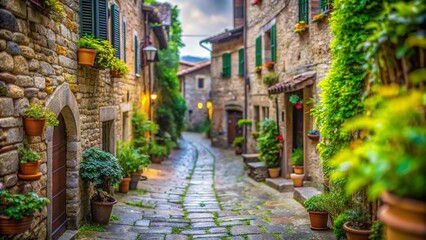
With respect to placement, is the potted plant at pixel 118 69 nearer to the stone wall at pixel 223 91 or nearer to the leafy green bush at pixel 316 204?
the leafy green bush at pixel 316 204

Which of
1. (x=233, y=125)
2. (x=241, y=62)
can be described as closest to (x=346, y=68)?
(x=241, y=62)

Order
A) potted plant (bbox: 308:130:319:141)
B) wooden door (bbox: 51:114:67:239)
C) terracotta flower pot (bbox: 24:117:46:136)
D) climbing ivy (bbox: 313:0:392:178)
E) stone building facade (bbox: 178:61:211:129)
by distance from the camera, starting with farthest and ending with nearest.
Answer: stone building facade (bbox: 178:61:211:129) < potted plant (bbox: 308:130:319:141) < wooden door (bbox: 51:114:67:239) < climbing ivy (bbox: 313:0:392:178) < terracotta flower pot (bbox: 24:117:46:136)

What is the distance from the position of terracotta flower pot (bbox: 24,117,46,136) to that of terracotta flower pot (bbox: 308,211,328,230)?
14.1 feet

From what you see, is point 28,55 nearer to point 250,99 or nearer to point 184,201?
point 184,201

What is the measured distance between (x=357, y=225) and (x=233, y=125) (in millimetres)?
17153

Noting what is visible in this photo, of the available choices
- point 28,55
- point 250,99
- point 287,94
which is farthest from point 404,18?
point 250,99

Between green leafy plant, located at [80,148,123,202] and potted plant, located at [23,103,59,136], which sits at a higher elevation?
potted plant, located at [23,103,59,136]

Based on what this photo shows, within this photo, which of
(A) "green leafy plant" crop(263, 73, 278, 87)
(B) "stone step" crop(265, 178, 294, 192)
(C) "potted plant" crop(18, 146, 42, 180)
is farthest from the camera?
(A) "green leafy plant" crop(263, 73, 278, 87)

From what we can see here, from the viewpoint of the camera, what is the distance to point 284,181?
1100cm

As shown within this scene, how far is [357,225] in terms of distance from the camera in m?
4.85

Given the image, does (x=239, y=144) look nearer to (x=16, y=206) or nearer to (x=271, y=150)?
(x=271, y=150)

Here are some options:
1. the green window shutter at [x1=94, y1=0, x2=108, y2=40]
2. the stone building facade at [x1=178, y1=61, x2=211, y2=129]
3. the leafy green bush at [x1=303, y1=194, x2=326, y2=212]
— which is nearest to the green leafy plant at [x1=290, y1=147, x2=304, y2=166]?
the leafy green bush at [x1=303, y1=194, x2=326, y2=212]

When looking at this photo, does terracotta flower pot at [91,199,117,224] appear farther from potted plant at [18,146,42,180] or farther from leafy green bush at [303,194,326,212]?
leafy green bush at [303,194,326,212]

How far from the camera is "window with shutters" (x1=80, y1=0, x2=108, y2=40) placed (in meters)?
6.69
